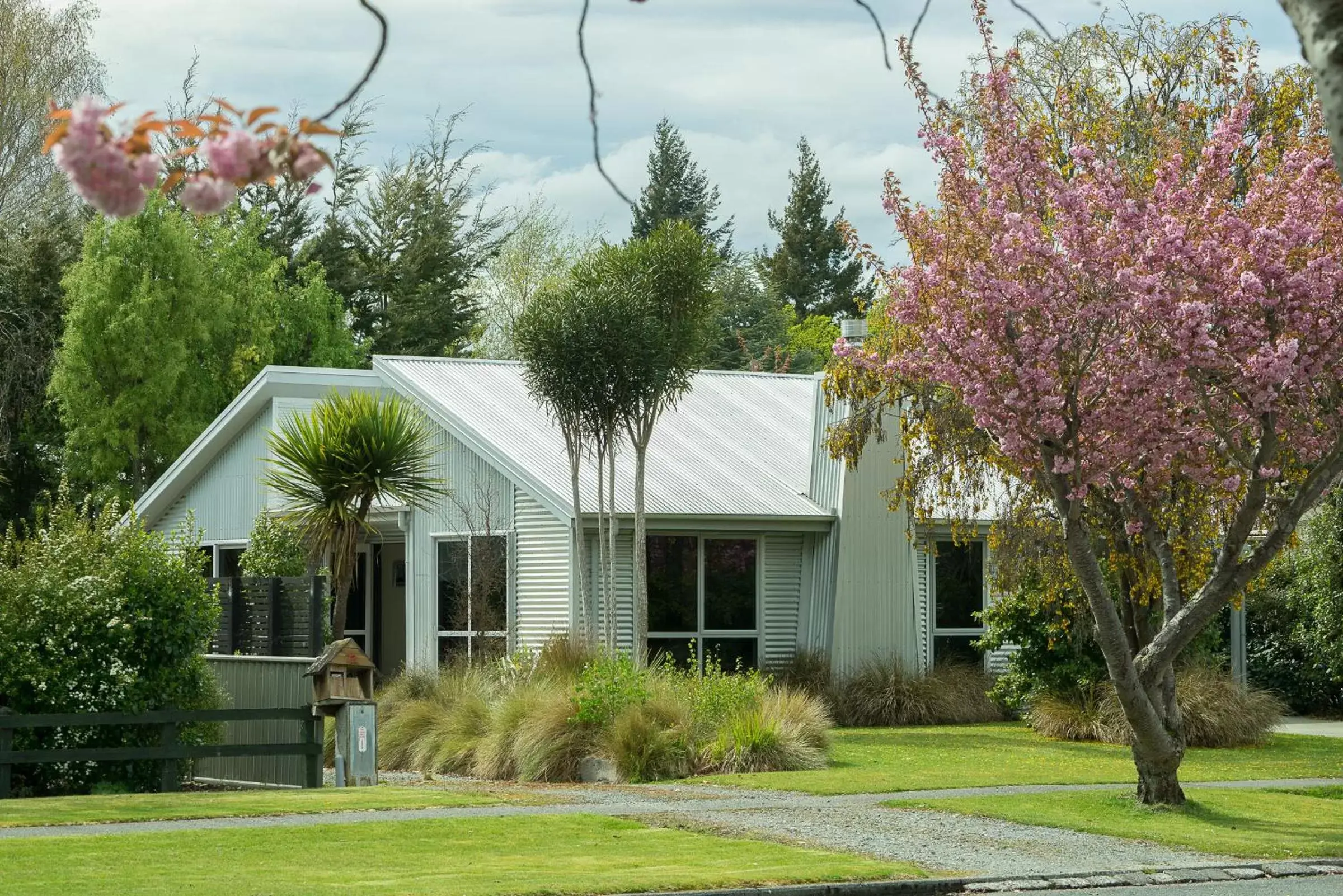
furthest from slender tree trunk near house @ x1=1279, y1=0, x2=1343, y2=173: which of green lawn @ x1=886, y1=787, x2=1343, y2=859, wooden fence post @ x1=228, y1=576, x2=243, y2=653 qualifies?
wooden fence post @ x1=228, y1=576, x2=243, y2=653

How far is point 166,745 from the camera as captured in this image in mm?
16953

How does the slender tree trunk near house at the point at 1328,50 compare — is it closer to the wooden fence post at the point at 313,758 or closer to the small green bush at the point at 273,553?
the wooden fence post at the point at 313,758

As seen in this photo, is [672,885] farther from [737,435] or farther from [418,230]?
[418,230]

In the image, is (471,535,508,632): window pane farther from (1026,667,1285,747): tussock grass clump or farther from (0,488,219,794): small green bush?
(1026,667,1285,747): tussock grass clump

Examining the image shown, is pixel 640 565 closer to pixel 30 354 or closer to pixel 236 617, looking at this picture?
pixel 236 617

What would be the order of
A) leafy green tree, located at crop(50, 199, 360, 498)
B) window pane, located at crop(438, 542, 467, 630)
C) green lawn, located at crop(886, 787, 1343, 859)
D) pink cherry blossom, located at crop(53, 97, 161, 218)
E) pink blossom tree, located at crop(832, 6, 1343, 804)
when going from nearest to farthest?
pink cherry blossom, located at crop(53, 97, 161, 218)
green lawn, located at crop(886, 787, 1343, 859)
pink blossom tree, located at crop(832, 6, 1343, 804)
window pane, located at crop(438, 542, 467, 630)
leafy green tree, located at crop(50, 199, 360, 498)

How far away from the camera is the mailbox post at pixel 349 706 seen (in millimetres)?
17547

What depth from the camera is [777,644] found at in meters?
25.7

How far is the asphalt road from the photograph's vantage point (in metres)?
11.1

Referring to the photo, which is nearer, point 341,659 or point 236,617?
point 341,659

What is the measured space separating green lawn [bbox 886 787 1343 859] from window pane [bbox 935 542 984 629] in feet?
34.7

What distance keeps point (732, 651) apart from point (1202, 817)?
11.7 metres

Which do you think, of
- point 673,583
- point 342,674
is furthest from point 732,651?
point 342,674

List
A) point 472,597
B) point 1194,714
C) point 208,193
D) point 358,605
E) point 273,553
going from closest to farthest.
Answer: 1. point 208,193
2. point 1194,714
3. point 472,597
4. point 273,553
5. point 358,605
